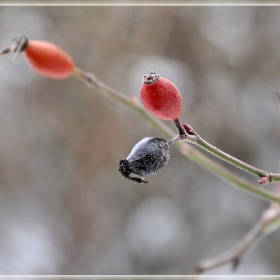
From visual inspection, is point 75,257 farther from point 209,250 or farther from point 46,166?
point 209,250

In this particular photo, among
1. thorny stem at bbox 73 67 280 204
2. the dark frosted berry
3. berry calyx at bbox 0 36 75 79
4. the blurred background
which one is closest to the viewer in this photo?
the dark frosted berry

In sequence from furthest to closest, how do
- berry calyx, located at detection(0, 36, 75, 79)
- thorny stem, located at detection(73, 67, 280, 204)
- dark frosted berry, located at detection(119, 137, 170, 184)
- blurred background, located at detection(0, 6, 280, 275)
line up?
blurred background, located at detection(0, 6, 280, 275)
thorny stem, located at detection(73, 67, 280, 204)
berry calyx, located at detection(0, 36, 75, 79)
dark frosted berry, located at detection(119, 137, 170, 184)

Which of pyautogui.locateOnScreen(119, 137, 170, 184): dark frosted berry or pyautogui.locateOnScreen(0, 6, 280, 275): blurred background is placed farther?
pyautogui.locateOnScreen(0, 6, 280, 275): blurred background

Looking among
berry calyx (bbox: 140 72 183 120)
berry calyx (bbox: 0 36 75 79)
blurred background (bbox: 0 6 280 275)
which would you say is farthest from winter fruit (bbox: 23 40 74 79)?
blurred background (bbox: 0 6 280 275)

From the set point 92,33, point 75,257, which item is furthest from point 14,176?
point 92,33

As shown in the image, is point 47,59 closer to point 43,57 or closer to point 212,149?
point 43,57

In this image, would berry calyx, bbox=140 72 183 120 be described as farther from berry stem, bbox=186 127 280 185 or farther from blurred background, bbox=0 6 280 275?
blurred background, bbox=0 6 280 275

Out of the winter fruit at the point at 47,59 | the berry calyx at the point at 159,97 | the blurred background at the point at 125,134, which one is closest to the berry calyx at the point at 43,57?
the winter fruit at the point at 47,59

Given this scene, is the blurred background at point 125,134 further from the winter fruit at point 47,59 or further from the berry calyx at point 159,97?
the berry calyx at point 159,97
